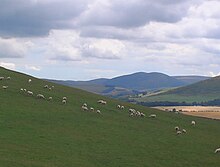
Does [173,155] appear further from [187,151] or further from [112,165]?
[112,165]

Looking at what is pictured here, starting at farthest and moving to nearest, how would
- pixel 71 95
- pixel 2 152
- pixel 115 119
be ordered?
pixel 71 95, pixel 115 119, pixel 2 152

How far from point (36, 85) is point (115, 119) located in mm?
20855

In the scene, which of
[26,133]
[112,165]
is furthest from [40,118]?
[112,165]

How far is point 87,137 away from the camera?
48406 millimetres

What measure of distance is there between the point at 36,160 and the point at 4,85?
120 ft

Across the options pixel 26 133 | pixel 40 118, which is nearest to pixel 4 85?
pixel 40 118

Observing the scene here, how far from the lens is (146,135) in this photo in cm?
5491

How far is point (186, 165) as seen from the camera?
4341 centimetres

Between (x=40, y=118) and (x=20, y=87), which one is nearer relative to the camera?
(x=40, y=118)

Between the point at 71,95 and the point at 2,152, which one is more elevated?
the point at 71,95

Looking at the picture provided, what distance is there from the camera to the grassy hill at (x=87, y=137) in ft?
128

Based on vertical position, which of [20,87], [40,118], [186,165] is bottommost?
[186,165]

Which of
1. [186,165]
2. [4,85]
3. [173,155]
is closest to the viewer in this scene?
[186,165]

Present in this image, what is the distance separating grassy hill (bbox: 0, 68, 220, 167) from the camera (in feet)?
128
